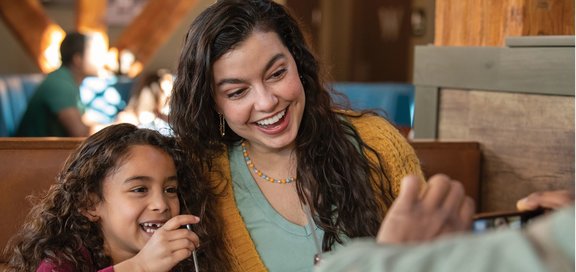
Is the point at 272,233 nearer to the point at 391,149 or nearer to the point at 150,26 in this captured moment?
the point at 391,149

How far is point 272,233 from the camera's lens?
1.83 meters

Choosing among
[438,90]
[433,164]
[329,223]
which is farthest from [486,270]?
[438,90]

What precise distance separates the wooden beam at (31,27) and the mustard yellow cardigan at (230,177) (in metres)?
5.67

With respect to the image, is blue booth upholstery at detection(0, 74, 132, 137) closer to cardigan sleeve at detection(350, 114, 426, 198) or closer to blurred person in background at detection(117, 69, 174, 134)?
blurred person in background at detection(117, 69, 174, 134)

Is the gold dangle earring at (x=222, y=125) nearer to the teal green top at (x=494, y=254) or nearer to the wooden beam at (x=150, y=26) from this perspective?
the teal green top at (x=494, y=254)

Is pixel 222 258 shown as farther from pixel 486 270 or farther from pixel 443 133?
pixel 486 270

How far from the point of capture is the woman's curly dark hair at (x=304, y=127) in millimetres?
1800

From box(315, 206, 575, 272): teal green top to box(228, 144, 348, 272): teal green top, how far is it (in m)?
1.17

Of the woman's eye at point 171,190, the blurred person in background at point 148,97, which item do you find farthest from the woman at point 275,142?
the blurred person in background at point 148,97

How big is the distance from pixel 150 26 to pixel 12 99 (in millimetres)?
1828

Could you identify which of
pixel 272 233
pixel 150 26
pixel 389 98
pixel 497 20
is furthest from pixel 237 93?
pixel 150 26

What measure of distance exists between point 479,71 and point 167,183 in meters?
1.07

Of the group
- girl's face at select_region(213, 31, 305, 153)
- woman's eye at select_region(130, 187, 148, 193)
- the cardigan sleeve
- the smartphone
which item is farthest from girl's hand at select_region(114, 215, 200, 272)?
the smartphone

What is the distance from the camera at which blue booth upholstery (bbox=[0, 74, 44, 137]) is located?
5688mm
